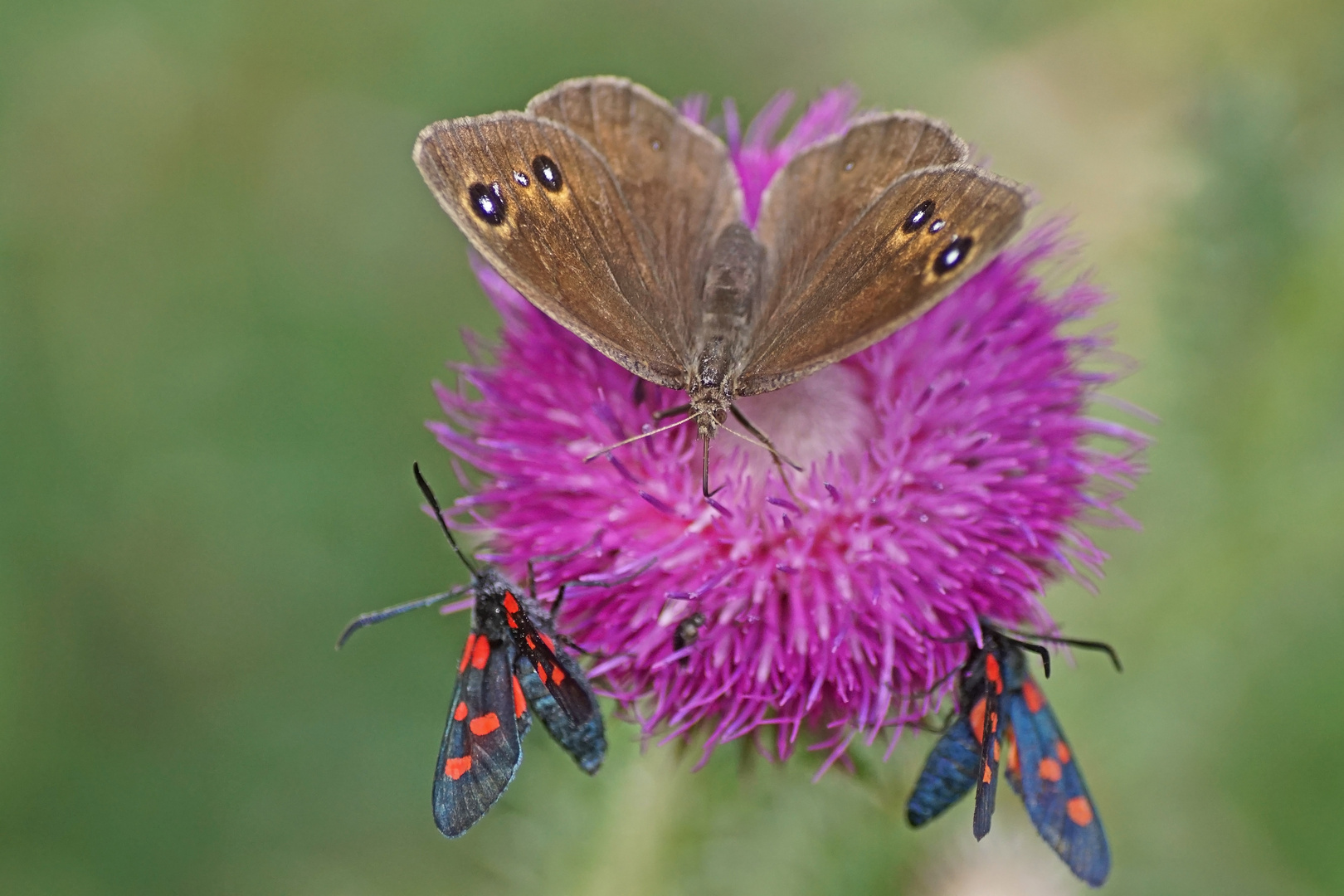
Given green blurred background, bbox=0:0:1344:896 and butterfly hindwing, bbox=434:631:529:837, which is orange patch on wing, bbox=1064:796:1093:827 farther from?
butterfly hindwing, bbox=434:631:529:837

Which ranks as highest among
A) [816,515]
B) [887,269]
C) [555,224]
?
[887,269]

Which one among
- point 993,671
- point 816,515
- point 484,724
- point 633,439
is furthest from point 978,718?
point 484,724

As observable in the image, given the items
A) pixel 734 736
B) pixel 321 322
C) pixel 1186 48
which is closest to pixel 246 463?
pixel 321 322

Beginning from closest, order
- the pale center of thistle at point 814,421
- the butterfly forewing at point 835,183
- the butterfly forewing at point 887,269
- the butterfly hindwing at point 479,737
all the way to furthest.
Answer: the butterfly forewing at point 887,269 < the butterfly hindwing at point 479,737 < the butterfly forewing at point 835,183 < the pale center of thistle at point 814,421

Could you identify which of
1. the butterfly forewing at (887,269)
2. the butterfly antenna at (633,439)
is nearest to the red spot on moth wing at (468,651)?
the butterfly antenna at (633,439)

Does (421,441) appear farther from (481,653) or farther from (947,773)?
(947,773)

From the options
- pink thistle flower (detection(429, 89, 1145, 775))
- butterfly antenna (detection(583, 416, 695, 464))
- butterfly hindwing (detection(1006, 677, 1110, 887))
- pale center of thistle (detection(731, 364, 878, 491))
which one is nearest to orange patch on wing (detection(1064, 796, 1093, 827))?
Answer: butterfly hindwing (detection(1006, 677, 1110, 887))

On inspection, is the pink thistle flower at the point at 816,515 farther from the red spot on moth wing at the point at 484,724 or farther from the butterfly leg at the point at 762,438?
the red spot on moth wing at the point at 484,724
